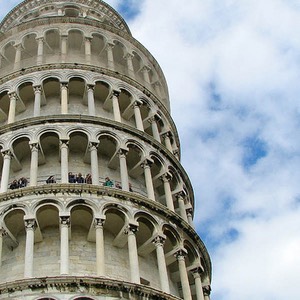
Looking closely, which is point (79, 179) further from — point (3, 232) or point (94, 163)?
point (3, 232)

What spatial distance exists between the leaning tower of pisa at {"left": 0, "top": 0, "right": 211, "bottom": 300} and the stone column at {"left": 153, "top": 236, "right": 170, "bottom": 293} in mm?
40

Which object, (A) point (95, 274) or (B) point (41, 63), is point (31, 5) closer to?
(B) point (41, 63)

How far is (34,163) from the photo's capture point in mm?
22422

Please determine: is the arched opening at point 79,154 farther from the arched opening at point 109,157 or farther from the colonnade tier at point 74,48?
the colonnade tier at point 74,48

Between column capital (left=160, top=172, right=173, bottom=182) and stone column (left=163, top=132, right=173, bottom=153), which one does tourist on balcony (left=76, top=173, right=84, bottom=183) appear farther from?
stone column (left=163, top=132, right=173, bottom=153)

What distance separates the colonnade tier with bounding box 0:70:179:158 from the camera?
26.6 m

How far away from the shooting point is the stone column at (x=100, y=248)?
61.9ft

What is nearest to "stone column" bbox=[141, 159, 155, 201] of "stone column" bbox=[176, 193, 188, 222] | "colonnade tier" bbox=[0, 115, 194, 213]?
"colonnade tier" bbox=[0, 115, 194, 213]

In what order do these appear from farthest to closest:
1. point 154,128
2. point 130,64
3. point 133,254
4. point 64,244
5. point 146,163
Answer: point 130,64, point 154,128, point 146,163, point 133,254, point 64,244

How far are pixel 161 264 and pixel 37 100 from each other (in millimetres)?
8933

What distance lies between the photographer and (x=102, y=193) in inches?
839

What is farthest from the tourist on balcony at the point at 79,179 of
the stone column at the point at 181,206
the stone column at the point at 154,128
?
the stone column at the point at 154,128

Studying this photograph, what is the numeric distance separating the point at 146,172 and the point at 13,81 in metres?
7.29

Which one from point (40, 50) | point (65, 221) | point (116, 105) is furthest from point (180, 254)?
point (40, 50)
